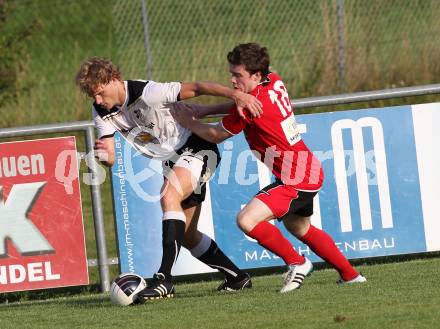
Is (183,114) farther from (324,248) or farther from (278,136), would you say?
(324,248)

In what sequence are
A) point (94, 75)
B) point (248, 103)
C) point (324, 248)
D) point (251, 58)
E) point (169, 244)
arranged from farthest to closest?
1. point (324, 248)
2. point (169, 244)
3. point (94, 75)
4. point (251, 58)
5. point (248, 103)

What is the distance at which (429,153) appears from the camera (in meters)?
9.95

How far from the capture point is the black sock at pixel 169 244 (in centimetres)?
821

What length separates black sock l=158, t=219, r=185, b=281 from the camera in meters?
8.21

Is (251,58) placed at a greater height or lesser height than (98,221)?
greater

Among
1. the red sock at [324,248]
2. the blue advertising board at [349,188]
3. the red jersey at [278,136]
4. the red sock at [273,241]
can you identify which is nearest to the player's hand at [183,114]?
the red jersey at [278,136]

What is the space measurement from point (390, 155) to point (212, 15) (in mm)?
6817

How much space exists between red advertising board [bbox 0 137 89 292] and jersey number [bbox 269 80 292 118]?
2337mm

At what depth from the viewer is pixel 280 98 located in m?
8.08

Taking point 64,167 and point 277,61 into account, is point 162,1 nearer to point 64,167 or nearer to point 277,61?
point 277,61

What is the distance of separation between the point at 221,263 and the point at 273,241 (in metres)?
0.77

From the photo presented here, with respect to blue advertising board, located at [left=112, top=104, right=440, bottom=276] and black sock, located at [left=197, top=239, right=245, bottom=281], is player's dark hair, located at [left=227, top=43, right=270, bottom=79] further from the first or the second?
blue advertising board, located at [left=112, top=104, right=440, bottom=276]

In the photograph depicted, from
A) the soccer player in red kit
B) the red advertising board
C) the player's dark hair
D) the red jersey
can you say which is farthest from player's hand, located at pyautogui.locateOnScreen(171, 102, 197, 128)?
the red advertising board

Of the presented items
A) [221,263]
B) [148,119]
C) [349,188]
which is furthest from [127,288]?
[349,188]
